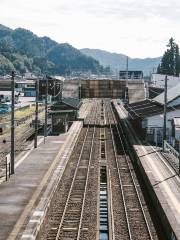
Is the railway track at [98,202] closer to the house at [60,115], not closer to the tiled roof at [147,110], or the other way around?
the tiled roof at [147,110]

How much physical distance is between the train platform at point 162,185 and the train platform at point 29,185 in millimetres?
6641

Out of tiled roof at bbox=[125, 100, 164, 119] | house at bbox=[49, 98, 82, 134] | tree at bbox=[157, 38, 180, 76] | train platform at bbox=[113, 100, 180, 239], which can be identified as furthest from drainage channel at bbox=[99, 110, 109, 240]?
tree at bbox=[157, 38, 180, 76]

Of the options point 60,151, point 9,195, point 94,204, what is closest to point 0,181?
point 9,195

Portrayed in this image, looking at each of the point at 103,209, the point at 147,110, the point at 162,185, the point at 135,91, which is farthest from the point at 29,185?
the point at 135,91

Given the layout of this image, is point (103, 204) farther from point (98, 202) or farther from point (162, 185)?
point (162, 185)

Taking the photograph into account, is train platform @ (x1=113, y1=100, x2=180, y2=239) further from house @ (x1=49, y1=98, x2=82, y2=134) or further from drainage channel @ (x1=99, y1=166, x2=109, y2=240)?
house @ (x1=49, y1=98, x2=82, y2=134)

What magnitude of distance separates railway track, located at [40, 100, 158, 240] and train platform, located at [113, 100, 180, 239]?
97cm

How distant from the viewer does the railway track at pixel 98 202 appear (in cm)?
2494

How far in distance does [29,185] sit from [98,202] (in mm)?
5047

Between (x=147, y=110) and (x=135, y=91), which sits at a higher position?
(x=135, y=91)

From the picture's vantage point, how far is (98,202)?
3088cm

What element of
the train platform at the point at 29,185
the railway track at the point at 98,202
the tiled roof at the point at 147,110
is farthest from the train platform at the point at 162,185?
the tiled roof at the point at 147,110

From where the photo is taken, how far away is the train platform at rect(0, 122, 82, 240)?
24.0m

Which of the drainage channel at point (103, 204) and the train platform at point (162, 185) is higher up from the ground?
the train platform at point (162, 185)
